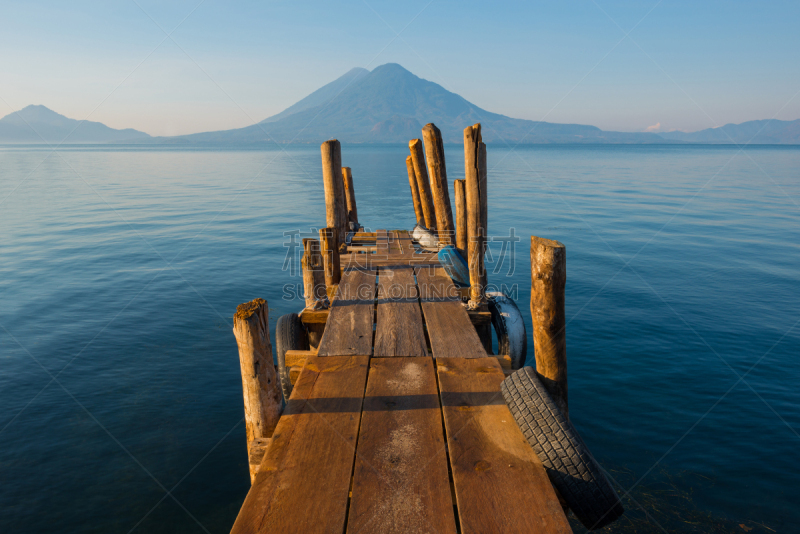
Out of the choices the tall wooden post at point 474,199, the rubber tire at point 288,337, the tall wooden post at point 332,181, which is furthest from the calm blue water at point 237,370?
the tall wooden post at point 332,181

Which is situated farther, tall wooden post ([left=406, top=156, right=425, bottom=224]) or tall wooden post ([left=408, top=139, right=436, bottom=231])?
tall wooden post ([left=406, top=156, right=425, bottom=224])

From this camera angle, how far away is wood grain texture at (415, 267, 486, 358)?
5.12 metres

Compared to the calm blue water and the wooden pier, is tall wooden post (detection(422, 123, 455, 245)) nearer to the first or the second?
the calm blue water

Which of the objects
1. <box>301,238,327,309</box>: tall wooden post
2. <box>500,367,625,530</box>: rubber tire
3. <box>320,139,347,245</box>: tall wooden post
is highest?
<box>320,139,347,245</box>: tall wooden post

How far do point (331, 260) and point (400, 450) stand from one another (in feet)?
15.3

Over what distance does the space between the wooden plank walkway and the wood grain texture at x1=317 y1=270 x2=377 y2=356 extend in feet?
0.10

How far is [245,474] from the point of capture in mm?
6441

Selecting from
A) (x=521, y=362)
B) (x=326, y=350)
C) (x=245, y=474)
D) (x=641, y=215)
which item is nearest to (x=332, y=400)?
(x=326, y=350)

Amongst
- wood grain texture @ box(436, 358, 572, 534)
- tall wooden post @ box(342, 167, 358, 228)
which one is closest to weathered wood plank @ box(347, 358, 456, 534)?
wood grain texture @ box(436, 358, 572, 534)

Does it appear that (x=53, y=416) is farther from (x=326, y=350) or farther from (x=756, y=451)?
(x=756, y=451)

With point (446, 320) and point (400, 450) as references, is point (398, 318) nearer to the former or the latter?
point (446, 320)

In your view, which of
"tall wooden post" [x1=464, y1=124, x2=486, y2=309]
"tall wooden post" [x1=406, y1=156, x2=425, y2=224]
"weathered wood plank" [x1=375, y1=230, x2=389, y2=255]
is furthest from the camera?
"tall wooden post" [x1=406, y1=156, x2=425, y2=224]

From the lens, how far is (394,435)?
3.52 metres

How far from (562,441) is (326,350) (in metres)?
2.76
